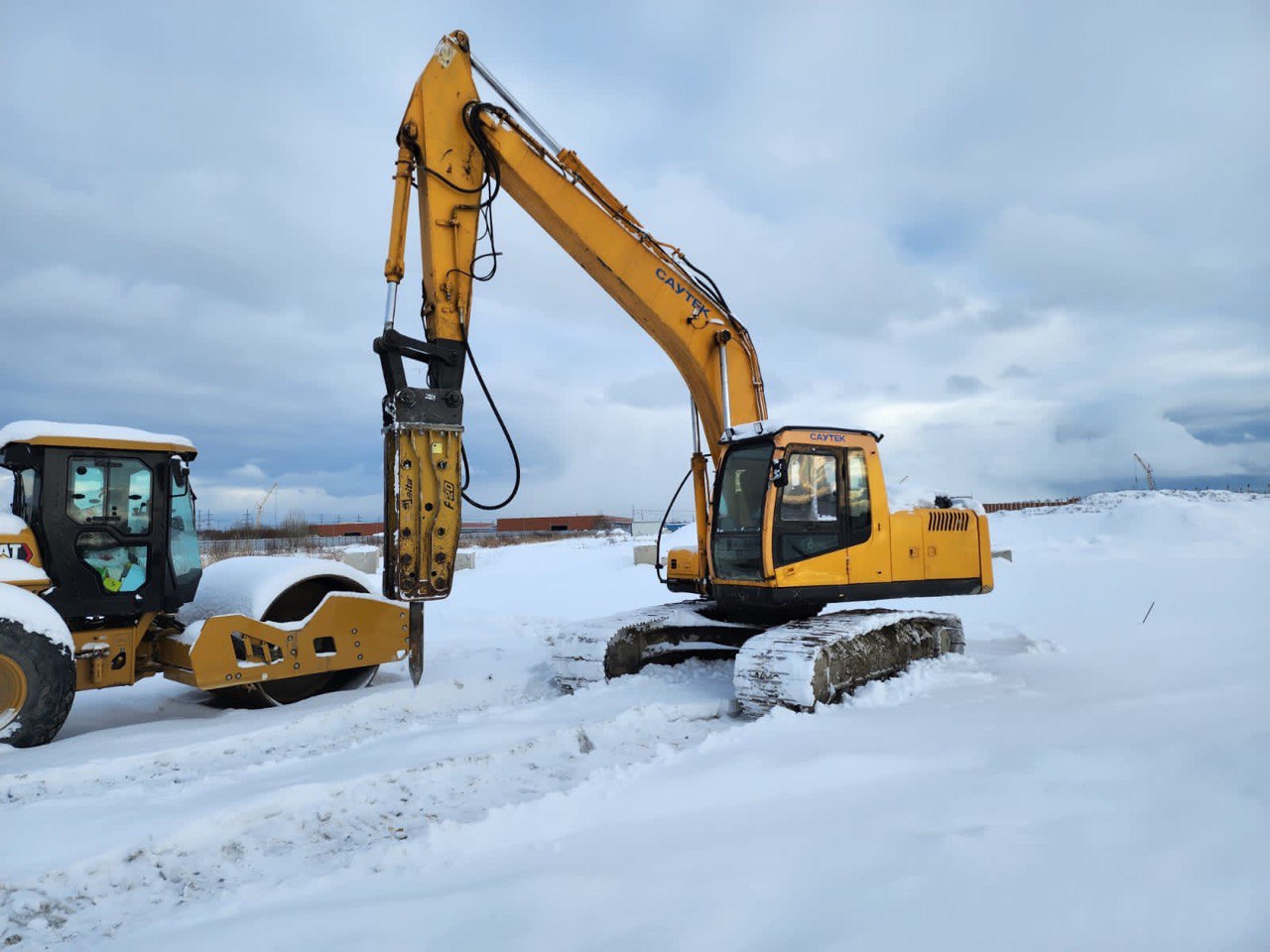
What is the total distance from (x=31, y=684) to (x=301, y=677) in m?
2.21

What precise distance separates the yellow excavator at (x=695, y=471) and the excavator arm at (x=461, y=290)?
0.6 inches

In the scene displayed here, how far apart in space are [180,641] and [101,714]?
1366mm

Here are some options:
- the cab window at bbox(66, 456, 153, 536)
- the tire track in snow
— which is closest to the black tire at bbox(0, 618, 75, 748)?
the tire track in snow

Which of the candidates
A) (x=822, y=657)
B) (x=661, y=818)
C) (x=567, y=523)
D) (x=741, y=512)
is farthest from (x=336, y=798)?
(x=567, y=523)

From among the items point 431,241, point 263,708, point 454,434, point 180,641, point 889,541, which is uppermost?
point 431,241

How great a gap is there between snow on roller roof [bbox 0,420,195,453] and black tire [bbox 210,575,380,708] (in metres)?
1.63

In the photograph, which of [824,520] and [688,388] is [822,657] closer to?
[824,520]

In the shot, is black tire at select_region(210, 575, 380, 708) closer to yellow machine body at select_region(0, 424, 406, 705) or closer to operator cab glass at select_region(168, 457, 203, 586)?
yellow machine body at select_region(0, 424, 406, 705)

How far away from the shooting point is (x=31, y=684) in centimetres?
502

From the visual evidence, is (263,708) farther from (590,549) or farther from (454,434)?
(590,549)

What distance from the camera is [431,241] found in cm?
623

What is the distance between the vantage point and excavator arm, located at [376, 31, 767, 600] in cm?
589

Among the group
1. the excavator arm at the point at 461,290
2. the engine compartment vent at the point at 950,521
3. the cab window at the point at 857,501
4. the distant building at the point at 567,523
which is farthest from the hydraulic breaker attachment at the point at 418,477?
the distant building at the point at 567,523

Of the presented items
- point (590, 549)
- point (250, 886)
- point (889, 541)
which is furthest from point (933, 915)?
point (590, 549)
